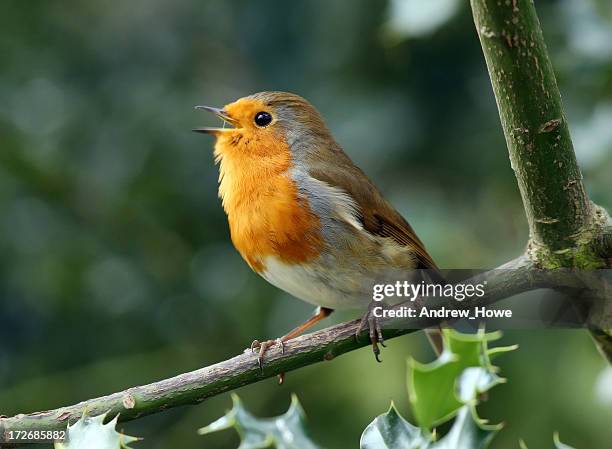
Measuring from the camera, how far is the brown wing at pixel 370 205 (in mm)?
3451

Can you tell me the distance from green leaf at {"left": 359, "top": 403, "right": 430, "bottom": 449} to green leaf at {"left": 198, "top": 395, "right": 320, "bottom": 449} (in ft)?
0.36

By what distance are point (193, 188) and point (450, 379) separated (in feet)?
10.6

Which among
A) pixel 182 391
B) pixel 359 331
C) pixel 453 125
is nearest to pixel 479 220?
pixel 453 125

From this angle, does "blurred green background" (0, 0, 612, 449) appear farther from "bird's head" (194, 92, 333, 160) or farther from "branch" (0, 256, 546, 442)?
"branch" (0, 256, 546, 442)

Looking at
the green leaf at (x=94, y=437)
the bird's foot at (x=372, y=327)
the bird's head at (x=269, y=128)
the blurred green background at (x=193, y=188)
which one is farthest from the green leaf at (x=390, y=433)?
the blurred green background at (x=193, y=188)

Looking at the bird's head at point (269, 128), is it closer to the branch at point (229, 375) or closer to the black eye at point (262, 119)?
the black eye at point (262, 119)

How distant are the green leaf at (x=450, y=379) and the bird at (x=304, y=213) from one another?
0.94 metres

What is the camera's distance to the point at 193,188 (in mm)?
4789

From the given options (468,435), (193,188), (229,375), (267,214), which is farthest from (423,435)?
(193,188)

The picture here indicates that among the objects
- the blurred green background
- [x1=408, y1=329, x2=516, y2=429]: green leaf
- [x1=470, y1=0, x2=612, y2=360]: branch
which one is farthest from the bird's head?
[x1=408, y1=329, x2=516, y2=429]: green leaf

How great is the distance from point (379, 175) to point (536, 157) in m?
2.32

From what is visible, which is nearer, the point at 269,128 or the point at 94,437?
the point at 94,437

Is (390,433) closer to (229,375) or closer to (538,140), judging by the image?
(229,375)

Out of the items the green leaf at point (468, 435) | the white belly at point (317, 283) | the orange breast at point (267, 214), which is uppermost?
the orange breast at point (267, 214)
